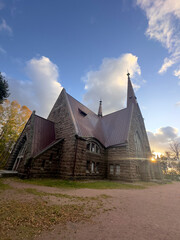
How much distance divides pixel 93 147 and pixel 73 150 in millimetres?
4323

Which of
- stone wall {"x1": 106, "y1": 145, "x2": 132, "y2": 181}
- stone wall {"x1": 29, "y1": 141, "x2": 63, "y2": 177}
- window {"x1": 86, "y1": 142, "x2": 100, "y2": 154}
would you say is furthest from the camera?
window {"x1": 86, "y1": 142, "x2": 100, "y2": 154}

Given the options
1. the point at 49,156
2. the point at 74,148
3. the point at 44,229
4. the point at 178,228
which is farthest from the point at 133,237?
the point at 49,156

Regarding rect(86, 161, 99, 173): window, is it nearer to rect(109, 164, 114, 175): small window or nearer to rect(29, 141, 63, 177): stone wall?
rect(109, 164, 114, 175): small window

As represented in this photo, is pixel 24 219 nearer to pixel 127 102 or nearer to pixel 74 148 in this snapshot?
pixel 74 148

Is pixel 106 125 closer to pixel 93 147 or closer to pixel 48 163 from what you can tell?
pixel 93 147

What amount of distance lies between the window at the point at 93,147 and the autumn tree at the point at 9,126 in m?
15.0

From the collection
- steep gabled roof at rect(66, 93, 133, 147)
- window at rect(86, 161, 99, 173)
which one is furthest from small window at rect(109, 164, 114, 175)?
steep gabled roof at rect(66, 93, 133, 147)

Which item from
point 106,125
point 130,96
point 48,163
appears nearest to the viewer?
point 48,163

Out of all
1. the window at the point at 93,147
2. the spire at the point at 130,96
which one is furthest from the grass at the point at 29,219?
the spire at the point at 130,96

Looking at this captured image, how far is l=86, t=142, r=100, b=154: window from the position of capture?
54.1 feet

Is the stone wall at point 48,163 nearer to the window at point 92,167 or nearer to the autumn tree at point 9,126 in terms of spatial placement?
the window at point 92,167

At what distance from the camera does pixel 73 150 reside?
540 inches

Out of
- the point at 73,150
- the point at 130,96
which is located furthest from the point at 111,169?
the point at 130,96

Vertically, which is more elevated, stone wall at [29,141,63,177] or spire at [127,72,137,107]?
spire at [127,72,137,107]
